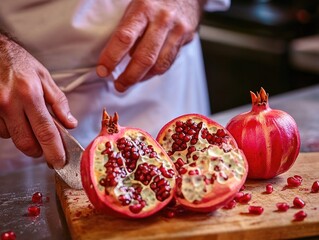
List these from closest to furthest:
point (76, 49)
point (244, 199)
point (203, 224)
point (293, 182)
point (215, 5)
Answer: point (203, 224), point (244, 199), point (293, 182), point (76, 49), point (215, 5)

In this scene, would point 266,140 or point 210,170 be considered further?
point 266,140

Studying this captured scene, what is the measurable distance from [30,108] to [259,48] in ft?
7.78

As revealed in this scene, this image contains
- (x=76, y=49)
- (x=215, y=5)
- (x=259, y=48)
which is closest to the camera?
(x=76, y=49)

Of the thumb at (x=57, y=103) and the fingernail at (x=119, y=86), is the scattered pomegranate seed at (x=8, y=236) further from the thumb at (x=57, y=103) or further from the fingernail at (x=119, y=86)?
the fingernail at (x=119, y=86)

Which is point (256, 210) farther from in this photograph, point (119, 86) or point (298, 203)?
point (119, 86)

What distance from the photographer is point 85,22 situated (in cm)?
202

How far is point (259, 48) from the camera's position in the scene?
3684 mm

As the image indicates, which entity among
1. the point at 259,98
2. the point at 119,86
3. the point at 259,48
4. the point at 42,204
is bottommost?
the point at 259,48

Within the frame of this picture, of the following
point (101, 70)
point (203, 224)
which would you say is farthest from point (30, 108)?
point (203, 224)

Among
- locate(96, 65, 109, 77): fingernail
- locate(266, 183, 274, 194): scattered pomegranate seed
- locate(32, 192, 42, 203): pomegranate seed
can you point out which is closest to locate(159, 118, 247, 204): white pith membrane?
locate(266, 183, 274, 194): scattered pomegranate seed

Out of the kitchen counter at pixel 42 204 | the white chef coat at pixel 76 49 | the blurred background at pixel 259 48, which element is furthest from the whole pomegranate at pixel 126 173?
the blurred background at pixel 259 48

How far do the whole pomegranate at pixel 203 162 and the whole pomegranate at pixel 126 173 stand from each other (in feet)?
0.13

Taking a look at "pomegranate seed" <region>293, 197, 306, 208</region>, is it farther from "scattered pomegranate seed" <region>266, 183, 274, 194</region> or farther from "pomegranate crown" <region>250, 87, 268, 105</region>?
"pomegranate crown" <region>250, 87, 268, 105</region>

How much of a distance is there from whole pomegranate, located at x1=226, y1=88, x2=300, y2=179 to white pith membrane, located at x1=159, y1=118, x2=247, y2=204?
0.07 metres
